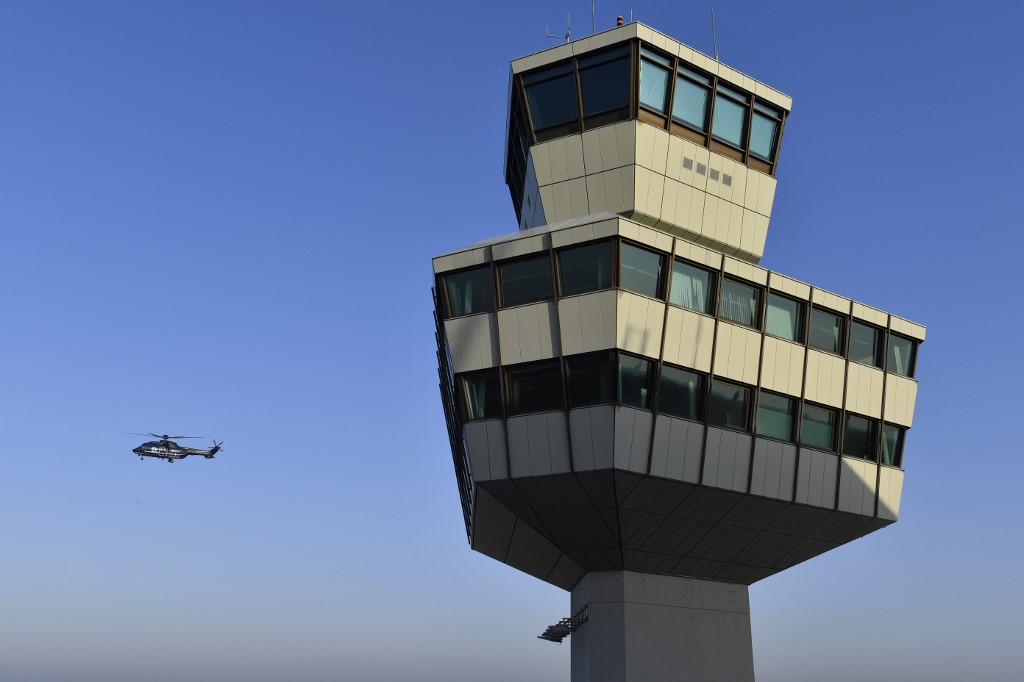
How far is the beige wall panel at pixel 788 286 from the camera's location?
33156 millimetres

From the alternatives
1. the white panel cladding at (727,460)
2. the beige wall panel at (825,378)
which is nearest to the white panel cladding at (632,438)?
the white panel cladding at (727,460)

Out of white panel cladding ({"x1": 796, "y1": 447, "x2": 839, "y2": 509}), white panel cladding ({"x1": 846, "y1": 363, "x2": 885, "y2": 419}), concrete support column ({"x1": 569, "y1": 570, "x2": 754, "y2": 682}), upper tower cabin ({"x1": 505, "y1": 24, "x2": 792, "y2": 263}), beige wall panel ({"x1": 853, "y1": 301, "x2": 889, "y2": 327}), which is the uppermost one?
upper tower cabin ({"x1": 505, "y1": 24, "x2": 792, "y2": 263})

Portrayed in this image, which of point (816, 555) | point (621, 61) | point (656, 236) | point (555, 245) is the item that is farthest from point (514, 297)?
point (816, 555)

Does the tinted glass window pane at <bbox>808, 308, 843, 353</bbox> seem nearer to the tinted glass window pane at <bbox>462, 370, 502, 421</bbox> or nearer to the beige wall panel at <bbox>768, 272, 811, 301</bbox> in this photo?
the beige wall panel at <bbox>768, 272, 811, 301</bbox>

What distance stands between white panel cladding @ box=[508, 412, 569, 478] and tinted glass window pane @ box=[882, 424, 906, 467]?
42.4ft

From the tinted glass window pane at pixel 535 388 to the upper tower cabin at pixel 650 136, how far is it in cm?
736

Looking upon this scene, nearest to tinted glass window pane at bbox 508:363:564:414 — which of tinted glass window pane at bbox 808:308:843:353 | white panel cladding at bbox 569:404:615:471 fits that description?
white panel cladding at bbox 569:404:615:471

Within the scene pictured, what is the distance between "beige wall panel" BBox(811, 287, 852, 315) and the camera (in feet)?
111

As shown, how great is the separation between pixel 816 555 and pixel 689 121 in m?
17.4

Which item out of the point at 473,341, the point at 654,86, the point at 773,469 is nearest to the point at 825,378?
the point at 773,469

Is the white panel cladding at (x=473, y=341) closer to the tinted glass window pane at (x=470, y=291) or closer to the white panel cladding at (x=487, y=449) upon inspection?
the tinted glass window pane at (x=470, y=291)

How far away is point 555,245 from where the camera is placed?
102 ft

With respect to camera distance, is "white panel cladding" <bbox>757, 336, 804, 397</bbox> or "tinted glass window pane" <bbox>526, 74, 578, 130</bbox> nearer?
"white panel cladding" <bbox>757, 336, 804, 397</bbox>

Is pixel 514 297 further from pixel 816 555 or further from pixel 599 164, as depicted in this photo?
pixel 816 555
